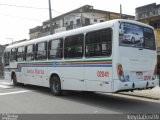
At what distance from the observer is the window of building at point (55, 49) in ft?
37.3

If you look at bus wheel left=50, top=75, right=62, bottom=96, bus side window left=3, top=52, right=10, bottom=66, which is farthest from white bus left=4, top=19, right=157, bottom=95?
bus side window left=3, top=52, right=10, bottom=66

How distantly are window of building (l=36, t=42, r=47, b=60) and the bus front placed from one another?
529cm

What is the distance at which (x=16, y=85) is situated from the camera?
1720 centimetres

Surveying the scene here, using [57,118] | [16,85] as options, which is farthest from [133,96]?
[16,85]

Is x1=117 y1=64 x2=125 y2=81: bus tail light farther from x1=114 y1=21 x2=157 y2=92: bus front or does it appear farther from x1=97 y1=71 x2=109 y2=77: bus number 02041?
x1=97 y1=71 x2=109 y2=77: bus number 02041

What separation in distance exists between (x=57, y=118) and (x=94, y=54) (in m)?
3.03

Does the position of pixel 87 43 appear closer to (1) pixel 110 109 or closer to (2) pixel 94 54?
(2) pixel 94 54

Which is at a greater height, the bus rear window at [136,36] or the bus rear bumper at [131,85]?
the bus rear window at [136,36]

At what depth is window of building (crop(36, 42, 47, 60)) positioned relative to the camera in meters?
12.8

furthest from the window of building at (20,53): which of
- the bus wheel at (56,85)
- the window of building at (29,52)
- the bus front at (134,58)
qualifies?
the bus front at (134,58)

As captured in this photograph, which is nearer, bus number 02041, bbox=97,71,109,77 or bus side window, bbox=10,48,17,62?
bus number 02041, bbox=97,71,109,77

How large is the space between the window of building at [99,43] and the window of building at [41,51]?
3718 mm

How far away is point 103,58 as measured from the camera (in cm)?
880

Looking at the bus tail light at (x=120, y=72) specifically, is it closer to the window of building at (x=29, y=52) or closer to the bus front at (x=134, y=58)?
the bus front at (x=134, y=58)
